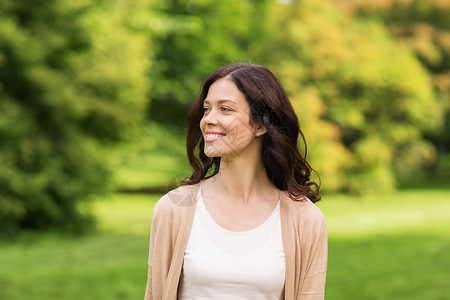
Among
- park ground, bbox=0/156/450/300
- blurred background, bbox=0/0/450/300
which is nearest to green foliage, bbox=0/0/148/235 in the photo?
blurred background, bbox=0/0/450/300

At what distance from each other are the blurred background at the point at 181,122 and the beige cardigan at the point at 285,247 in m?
0.46

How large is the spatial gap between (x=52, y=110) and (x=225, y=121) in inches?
415

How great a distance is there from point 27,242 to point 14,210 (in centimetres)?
76

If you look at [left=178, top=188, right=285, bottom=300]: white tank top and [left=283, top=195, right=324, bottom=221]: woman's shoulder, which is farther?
[left=283, top=195, right=324, bottom=221]: woman's shoulder

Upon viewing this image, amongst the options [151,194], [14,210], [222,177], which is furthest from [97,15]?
[222,177]

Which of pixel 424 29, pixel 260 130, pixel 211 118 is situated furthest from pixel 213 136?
pixel 424 29

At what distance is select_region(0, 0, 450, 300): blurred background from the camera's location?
9102 mm

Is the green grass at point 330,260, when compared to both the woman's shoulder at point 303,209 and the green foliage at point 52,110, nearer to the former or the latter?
the green foliage at point 52,110

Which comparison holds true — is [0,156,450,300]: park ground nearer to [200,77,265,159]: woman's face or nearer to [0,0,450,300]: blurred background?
[0,0,450,300]: blurred background

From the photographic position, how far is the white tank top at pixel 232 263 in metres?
1.96

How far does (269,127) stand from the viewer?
2.15 metres

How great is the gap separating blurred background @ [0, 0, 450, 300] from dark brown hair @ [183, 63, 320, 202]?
10.1 inches

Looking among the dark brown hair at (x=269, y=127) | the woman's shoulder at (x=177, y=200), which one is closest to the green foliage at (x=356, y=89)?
the dark brown hair at (x=269, y=127)

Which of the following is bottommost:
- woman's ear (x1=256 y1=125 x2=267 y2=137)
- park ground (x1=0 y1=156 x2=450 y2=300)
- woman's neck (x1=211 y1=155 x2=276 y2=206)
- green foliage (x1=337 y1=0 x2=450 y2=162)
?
park ground (x1=0 y1=156 x2=450 y2=300)
